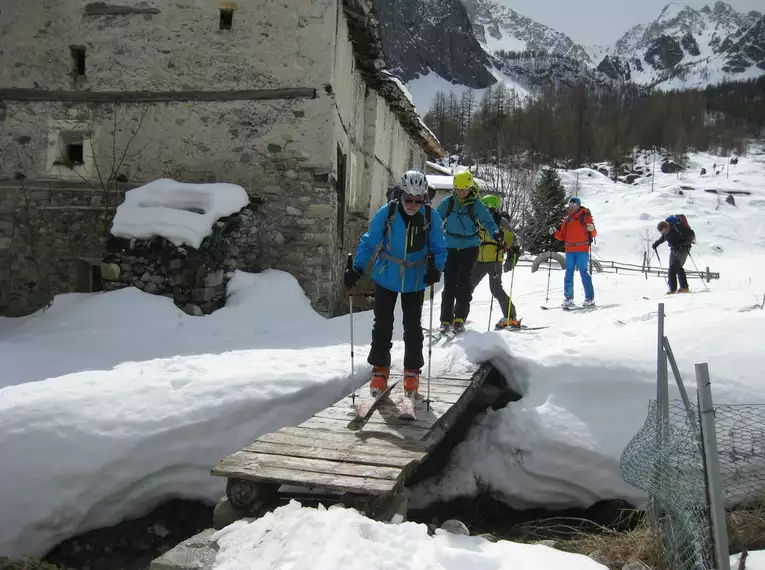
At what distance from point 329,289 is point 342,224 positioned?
77.5 inches

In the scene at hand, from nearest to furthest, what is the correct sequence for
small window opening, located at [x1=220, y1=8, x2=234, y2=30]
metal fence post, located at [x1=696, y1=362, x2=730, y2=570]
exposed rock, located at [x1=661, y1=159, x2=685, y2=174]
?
metal fence post, located at [x1=696, y1=362, x2=730, y2=570], small window opening, located at [x1=220, y1=8, x2=234, y2=30], exposed rock, located at [x1=661, y1=159, x2=685, y2=174]

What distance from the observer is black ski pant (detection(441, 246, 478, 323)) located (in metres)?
7.09

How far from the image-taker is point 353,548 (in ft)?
9.12

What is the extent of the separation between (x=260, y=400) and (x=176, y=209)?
15.9ft

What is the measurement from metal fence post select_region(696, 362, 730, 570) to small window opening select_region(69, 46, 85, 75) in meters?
11.3

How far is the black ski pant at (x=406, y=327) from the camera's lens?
5.24m

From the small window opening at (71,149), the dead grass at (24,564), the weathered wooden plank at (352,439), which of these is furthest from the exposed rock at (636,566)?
the small window opening at (71,149)

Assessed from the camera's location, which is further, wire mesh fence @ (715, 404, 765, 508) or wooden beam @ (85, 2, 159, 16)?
wooden beam @ (85, 2, 159, 16)

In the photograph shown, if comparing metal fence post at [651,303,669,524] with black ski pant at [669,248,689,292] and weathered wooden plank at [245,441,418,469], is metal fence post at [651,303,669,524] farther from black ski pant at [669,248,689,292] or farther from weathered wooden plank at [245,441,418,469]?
black ski pant at [669,248,689,292]

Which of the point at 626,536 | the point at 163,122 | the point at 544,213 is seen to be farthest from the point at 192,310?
the point at 544,213

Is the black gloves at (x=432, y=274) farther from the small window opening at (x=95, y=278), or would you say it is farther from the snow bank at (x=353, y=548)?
the small window opening at (x=95, y=278)

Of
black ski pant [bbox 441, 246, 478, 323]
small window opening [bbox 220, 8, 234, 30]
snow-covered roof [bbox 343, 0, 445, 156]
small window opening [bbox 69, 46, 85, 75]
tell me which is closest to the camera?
black ski pant [bbox 441, 246, 478, 323]

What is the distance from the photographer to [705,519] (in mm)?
3016

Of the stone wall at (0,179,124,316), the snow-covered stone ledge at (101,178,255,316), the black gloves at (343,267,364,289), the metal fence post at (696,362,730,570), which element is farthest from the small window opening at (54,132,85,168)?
the metal fence post at (696,362,730,570)
